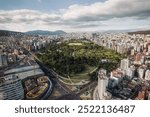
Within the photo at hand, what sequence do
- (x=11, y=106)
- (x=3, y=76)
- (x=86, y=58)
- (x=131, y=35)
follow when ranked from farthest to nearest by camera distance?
1. (x=131, y=35)
2. (x=86, y=58)
3. (x=3, y=76)
4. (x=11, y=106)

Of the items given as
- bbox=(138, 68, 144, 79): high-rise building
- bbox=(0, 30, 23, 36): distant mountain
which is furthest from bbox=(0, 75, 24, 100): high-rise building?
bbox=(138, 68, 144, 79): high-rise building

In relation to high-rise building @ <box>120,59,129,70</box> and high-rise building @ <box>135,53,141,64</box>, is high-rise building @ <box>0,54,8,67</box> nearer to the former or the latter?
high-rise building @ <box>120,59,129,70</box>

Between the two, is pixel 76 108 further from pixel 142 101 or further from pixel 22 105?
pixel 142 101

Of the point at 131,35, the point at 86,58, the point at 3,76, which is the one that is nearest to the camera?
the point at 3,76

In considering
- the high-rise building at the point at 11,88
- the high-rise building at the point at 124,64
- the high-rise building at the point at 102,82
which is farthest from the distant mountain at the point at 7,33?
the high-rise building at the point at 124,64

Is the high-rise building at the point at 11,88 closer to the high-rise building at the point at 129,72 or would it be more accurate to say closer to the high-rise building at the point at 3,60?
the high-rise building at the point at 3,60

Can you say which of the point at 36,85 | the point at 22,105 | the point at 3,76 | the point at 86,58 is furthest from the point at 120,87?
the point at 3,76

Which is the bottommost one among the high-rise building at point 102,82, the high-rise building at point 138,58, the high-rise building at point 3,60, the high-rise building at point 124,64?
the high-rise building at point 102,82

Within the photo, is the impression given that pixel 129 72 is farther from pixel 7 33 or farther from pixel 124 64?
pixel 7 33
